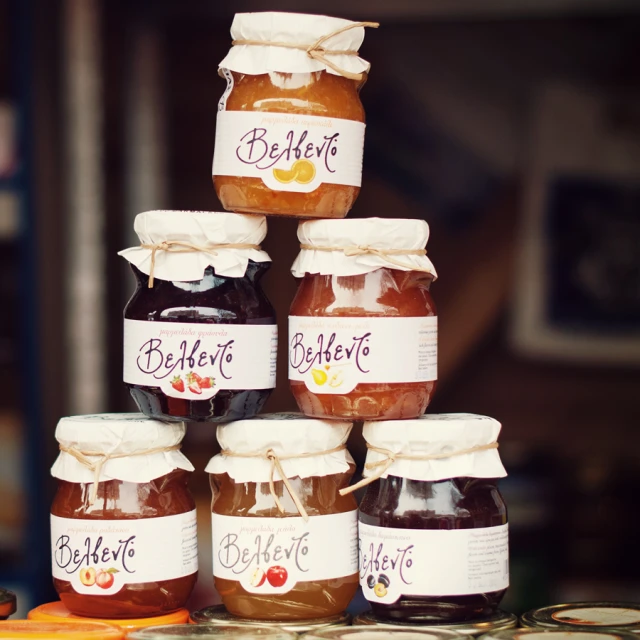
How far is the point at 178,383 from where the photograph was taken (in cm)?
170

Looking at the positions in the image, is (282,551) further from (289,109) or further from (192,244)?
(289,109)

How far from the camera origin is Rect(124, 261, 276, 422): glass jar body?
170cm

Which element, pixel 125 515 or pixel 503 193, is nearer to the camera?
pixel 125 515

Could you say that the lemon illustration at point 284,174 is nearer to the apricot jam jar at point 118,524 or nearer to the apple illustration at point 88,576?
the apricot jam jar at point 118,524

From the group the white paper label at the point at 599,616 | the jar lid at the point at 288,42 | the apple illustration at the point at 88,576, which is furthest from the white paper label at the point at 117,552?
the jar lid at the point at 288,42

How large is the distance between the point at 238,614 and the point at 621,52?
2.55m

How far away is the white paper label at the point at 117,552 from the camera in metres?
1.67

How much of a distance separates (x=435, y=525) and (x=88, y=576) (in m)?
0.52

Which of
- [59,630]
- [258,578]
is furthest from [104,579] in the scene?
[258,578]

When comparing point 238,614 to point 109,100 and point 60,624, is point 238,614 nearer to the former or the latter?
point 60,624

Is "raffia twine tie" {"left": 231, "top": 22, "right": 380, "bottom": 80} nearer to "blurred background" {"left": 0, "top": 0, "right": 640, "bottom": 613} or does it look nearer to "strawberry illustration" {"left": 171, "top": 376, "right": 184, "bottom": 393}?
"strawberry illustration" {"left": 171, "top": 376, "right": 184, "bottom": 393}

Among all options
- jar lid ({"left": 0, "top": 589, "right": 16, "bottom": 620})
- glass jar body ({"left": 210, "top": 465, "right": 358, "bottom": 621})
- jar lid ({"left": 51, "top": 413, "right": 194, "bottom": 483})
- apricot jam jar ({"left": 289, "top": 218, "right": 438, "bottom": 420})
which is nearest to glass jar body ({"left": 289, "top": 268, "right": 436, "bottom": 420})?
apricot jam jar ({"left": 289, "top": 218, "right": 438, "bottom": 420})

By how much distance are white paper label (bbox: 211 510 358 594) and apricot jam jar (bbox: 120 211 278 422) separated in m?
0.18

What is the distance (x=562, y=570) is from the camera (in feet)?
11.5
